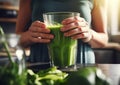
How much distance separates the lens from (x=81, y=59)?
1406 mm

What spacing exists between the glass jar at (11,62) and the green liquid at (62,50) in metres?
0.43

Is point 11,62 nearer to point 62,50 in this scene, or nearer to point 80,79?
point 80,79

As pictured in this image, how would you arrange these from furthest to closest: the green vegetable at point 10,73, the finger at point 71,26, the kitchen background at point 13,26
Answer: the kitchen background at point 13,26, the finger at point 71,26, the green vegetable at point 10,73

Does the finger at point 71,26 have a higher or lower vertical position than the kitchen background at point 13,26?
higher

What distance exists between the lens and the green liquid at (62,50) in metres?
1.09

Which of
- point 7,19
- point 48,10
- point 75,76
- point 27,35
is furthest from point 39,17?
point 7,19

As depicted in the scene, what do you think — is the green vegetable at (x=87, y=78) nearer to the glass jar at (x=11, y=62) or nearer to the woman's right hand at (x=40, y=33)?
the glass jar at (x=11, y=62)

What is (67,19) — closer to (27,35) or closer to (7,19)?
(27,35)

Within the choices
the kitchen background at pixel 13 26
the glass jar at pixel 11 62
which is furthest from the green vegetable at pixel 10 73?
the kitchen background at pixel 13 26

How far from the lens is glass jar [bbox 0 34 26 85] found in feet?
2.03

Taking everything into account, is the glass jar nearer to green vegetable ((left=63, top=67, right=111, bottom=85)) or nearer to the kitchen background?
green vegetable ((left=63, top=67, right=111, bottom=85))

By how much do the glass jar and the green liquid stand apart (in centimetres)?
43

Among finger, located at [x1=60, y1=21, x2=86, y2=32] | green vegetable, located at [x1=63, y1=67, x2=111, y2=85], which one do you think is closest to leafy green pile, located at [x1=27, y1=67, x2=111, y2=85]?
green vegetable, located at [x1=63, y1=67, x2=111, y2=85]

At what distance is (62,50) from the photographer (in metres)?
1.11
